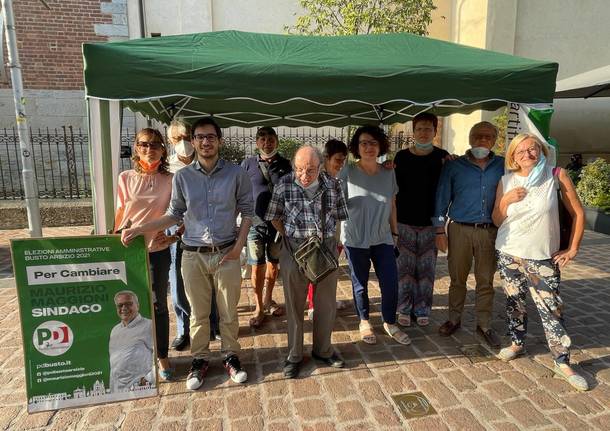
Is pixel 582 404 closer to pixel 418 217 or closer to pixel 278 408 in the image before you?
pixel 418 217

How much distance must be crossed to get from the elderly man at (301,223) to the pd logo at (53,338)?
4.95 feet

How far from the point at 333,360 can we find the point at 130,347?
1554 mm

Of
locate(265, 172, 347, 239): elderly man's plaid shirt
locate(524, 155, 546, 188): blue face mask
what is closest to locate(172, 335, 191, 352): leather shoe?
locate(265, 172, 347, 239): elderly man's plaid shirt

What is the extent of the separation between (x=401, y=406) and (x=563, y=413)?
41.6 inches

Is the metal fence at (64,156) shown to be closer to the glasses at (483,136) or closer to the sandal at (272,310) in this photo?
the sandal at (272,310)

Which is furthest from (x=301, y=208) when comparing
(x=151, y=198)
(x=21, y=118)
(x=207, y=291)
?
(x=21, y=118)

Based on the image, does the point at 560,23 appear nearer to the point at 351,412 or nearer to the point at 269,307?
the point at 269,307

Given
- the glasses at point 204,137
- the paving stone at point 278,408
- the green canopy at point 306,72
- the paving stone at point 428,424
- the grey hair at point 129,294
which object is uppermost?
the green canopy at point 306,72

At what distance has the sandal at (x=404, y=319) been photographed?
3979 millimetres

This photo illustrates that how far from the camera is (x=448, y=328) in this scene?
3805mm

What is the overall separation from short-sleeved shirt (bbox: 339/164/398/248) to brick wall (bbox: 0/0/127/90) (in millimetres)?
11219

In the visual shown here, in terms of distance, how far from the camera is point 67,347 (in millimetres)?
2654

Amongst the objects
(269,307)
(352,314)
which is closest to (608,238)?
(352,314)

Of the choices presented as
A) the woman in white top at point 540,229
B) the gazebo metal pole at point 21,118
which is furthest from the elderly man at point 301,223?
the gazebo metal pole at point 21,118
